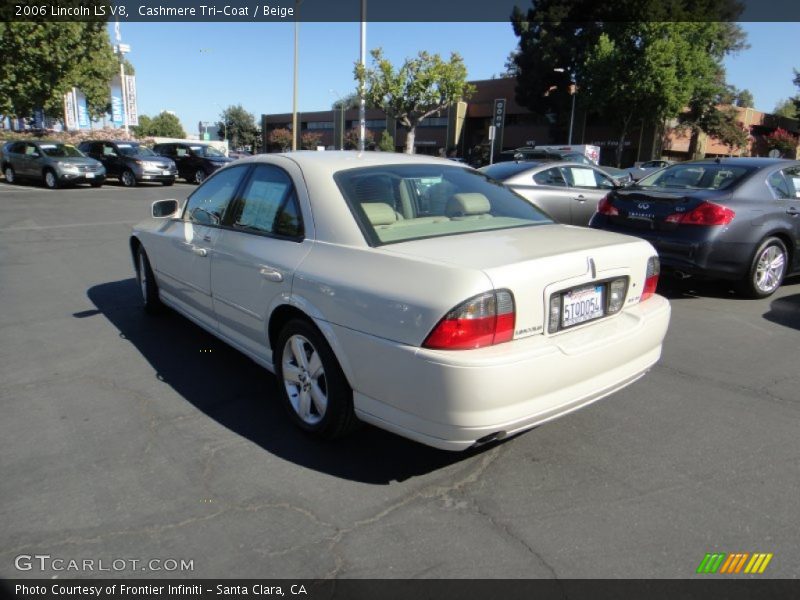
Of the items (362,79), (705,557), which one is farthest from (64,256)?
(362,79)

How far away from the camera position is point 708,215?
19.5 feet

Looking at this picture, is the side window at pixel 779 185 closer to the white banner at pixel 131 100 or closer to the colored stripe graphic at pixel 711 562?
the colored stripe graphic at pixel 711 562

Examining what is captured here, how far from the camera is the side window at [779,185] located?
6.37 m

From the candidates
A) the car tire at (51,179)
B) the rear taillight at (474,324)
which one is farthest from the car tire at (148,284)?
the car tire at (51,179)

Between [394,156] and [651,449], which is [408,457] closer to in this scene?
[651,449]

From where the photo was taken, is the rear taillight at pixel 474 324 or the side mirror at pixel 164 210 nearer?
the rear taillight at pixel 474 324

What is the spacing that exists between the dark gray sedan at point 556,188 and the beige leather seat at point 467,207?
563cm

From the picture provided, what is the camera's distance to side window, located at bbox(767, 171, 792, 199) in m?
6.37

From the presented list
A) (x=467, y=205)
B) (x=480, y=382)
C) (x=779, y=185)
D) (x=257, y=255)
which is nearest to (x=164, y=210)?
(x=257, y=255)

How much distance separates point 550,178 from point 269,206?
6.78 metres

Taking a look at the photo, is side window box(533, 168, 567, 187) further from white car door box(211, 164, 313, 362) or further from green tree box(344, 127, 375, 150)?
green tree box(344, 127, 375, 150)

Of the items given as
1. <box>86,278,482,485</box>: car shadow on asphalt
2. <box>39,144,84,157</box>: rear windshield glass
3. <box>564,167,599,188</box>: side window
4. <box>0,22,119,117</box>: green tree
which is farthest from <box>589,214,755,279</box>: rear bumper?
<box>0,22,119,117</box>: green tree

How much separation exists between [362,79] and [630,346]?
2722 cm

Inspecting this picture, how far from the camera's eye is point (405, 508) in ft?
8.72
